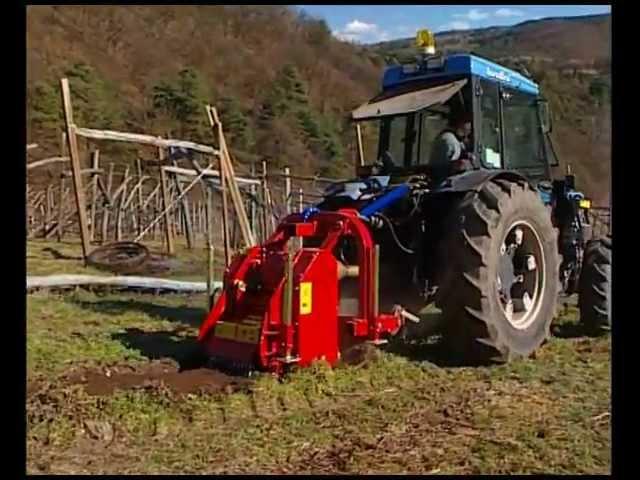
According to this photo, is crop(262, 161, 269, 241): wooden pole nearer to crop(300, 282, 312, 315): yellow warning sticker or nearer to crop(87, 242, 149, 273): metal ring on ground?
crop(87, 242, 149, 273): metal ring on ground

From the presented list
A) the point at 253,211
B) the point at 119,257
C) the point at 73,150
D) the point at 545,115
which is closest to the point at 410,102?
the point at 545,115

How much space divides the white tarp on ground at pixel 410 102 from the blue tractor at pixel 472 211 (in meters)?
0.01

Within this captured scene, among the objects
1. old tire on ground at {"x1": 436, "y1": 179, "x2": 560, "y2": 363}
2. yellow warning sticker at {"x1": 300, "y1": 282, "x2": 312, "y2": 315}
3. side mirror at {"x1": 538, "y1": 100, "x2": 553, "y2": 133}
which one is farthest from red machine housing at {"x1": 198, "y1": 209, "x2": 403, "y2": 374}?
side mirror at {"x1": 538, "y1": 100, "x2": 553, "y2": 133}

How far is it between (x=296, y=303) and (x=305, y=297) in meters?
0.07

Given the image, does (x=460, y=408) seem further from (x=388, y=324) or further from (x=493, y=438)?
(x=388, y=324)

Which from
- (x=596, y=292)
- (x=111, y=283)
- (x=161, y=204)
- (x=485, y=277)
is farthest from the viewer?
(x=161, y=204)

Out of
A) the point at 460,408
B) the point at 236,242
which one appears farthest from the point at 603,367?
the point at 236,242

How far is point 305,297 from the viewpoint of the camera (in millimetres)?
5258

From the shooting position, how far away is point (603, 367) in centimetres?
589

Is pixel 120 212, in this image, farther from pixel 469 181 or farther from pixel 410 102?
pixel 469 181

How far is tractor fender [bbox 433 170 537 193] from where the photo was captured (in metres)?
5.92

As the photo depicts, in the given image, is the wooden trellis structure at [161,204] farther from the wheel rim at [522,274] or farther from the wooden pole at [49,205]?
the wheel rim at [522,274]

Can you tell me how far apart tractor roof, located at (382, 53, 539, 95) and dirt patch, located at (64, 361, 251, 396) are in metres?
2.88
